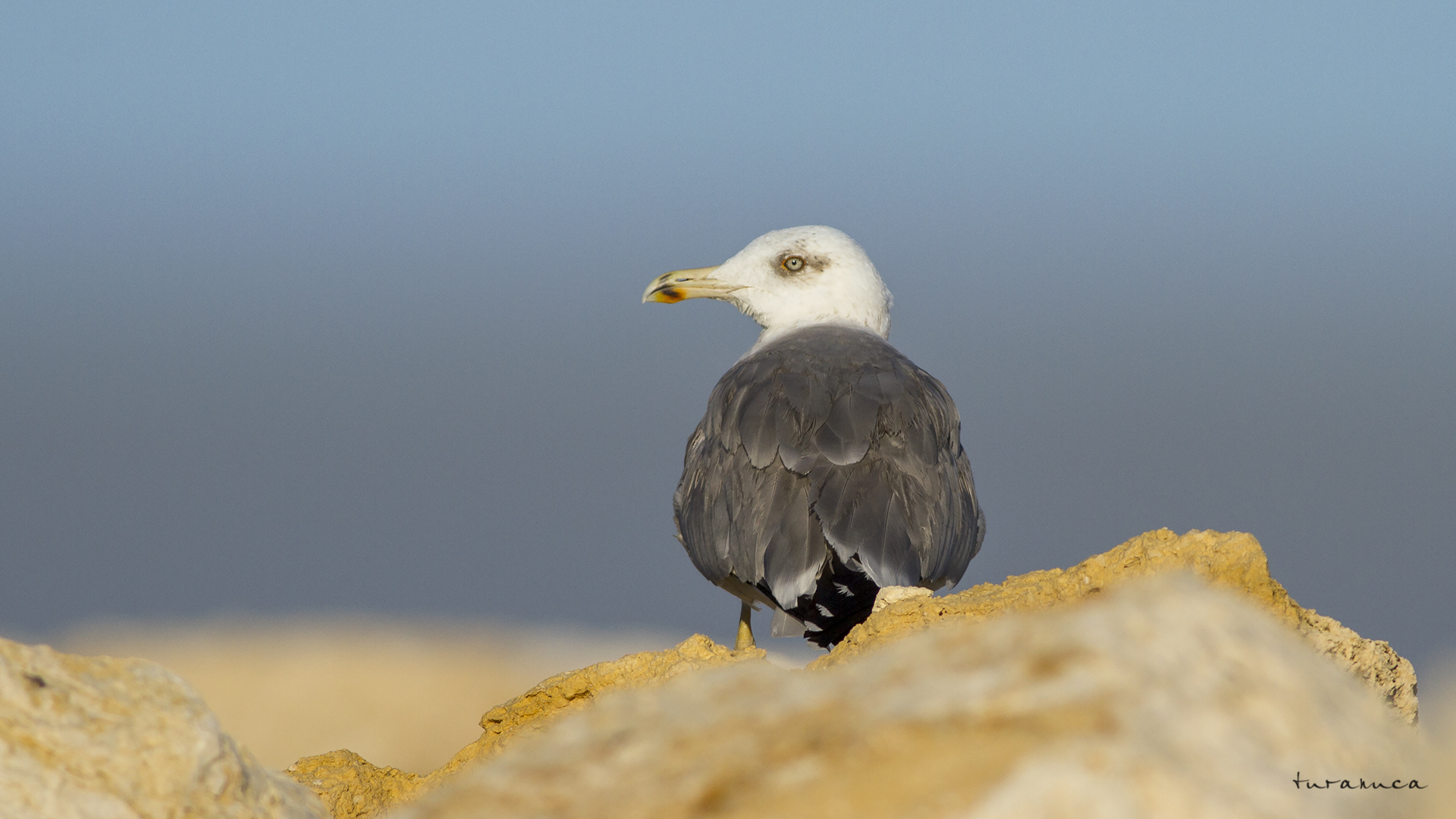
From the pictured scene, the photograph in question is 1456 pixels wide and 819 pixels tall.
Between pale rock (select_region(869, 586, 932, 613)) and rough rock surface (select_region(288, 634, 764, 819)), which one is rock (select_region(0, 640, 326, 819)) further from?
pale rock (select_region(869, 586, 932, 613))

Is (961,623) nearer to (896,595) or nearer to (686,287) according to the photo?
(896,595)

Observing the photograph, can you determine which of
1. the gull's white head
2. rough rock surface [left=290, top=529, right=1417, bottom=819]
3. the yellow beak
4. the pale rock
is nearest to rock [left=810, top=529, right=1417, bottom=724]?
rough rock surface [left=290, top=529, right=1417, bottom=819]

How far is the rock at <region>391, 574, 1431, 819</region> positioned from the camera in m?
1.63

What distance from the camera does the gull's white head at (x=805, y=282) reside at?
8945mm

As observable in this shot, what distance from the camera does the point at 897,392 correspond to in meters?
7.33

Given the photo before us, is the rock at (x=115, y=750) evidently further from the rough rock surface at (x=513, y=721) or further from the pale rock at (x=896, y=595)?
the pale rock at (x=896, y=595)

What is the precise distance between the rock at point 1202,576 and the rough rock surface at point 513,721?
2.16 feet

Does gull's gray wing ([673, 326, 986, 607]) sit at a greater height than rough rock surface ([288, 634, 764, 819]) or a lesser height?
greater

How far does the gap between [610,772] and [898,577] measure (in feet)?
15.0

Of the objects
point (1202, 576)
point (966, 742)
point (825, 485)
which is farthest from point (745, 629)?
point (966, 742)

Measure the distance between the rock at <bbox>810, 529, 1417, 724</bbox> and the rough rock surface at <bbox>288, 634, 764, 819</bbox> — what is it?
658 millimetres

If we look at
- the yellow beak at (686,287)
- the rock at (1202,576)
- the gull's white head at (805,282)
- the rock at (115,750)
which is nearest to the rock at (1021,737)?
the rock at (115,750)

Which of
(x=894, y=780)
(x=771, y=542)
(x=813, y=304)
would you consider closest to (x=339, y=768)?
(x=771, y=542)

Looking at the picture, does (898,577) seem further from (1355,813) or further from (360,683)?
(360,683)
